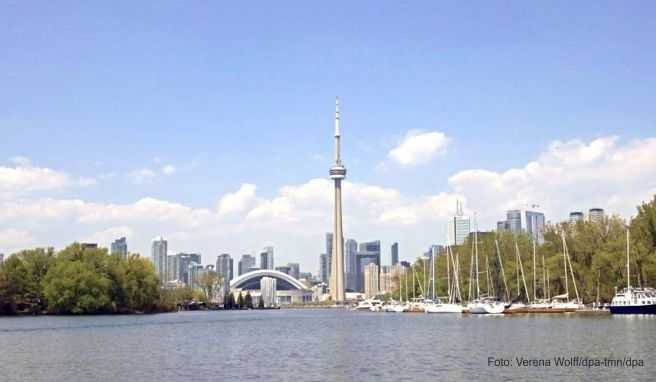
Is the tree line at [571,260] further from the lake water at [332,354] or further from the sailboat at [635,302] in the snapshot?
the lake water at [332,354]

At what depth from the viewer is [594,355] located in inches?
1928

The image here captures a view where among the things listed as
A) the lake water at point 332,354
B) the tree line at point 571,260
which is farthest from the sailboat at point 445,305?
the lake water at point 332,354

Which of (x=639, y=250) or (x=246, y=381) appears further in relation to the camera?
(x=639, y=250)

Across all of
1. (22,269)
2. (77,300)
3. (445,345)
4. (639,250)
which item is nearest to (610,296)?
(639,250)

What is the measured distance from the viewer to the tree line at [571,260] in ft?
355

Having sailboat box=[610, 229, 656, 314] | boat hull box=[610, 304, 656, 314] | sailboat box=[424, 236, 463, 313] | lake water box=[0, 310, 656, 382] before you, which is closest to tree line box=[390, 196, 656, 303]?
sailboat box=[424, 236, 463, 313]

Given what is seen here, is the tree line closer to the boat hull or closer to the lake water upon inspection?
the boat hull

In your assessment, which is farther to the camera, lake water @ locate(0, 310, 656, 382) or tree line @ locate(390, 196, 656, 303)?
tree line @ locate(390, 196, 656, 303)

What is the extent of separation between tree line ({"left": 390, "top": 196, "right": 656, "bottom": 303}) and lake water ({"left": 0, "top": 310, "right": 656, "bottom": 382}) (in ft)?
100

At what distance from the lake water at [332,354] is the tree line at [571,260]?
3050cm

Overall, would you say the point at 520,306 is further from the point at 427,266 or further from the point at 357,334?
the point at 427,266

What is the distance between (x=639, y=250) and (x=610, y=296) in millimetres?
9270

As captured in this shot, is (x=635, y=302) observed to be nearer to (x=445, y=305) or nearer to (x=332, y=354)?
(x=445, y=305)

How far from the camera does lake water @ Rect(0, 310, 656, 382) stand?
42.7 metres
